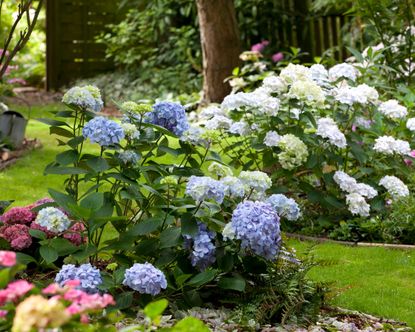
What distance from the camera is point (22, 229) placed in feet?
11.7

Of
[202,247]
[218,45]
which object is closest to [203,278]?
[202,247]

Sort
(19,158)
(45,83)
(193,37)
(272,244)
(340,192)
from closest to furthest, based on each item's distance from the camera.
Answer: (272,244) < (340,192) < (19,158) < (193,37) < (45,83)

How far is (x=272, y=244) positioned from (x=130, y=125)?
75 centimetres

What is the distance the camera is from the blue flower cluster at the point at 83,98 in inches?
129

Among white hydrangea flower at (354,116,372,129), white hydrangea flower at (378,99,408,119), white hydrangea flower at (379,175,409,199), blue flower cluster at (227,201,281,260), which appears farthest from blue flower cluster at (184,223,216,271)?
white hydrangea flower at (378,99,408,119)

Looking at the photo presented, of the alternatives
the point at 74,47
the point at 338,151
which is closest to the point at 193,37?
the point at 74,47

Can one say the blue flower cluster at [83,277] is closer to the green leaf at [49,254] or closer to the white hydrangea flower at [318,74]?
the green leaf at [49,254]

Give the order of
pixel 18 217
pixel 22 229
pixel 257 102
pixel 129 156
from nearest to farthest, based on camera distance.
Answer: pixel 129 156 → pixel 22 229 → pixel 18 217 → pixel 257 102

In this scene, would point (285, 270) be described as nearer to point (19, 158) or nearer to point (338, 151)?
point (338, 151)

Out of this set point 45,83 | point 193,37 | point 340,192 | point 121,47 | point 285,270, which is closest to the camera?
point 285,270

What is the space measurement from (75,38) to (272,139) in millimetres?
9744

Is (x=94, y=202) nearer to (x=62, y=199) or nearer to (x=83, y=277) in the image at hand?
(x=62, y=199)

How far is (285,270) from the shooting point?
3439mm

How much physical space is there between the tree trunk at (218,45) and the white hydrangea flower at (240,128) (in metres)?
4.79
